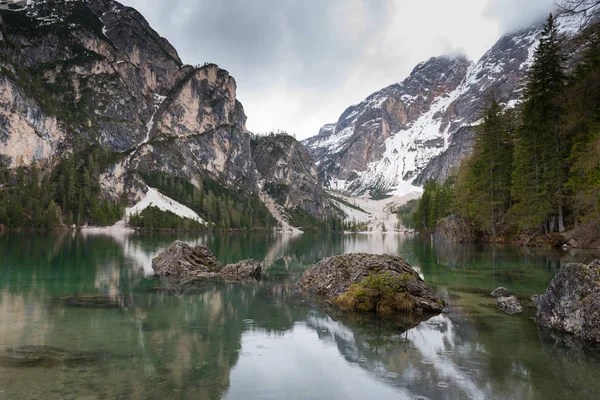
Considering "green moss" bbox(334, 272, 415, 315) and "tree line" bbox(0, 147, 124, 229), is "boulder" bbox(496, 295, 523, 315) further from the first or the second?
"tree line" bbox(0, 147, 124, 229)

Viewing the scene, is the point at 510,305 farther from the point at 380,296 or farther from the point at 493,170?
the point at 493,170

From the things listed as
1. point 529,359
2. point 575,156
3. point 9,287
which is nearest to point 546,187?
point 575,156

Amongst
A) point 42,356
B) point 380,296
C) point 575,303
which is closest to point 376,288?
point 380,296

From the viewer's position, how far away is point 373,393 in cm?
769

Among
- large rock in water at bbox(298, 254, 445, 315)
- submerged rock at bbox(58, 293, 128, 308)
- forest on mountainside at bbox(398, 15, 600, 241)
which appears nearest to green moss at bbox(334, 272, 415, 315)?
large rock in water at bbox(298, 254, 445, 315)

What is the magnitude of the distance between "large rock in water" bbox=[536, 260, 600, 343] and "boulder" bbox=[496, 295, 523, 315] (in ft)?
5.37

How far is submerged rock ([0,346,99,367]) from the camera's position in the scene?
8.88 metres

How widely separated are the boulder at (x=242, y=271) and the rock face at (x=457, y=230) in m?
51.3

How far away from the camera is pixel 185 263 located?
27672mm

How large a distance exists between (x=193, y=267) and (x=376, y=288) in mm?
16435

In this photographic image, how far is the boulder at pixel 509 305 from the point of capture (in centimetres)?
1518

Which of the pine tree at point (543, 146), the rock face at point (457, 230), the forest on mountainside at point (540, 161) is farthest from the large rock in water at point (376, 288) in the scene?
the rock face at point (457, 230)

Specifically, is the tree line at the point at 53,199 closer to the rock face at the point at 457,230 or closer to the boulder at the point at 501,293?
the rock face at the point at 457,230

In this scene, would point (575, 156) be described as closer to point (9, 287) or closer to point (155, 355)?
point (155, 355)
